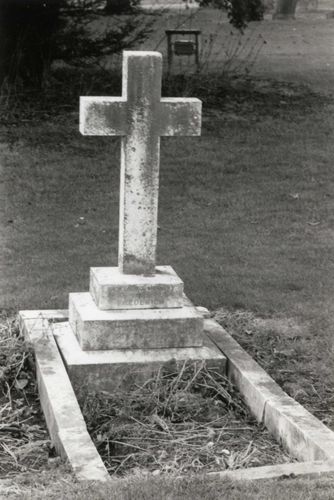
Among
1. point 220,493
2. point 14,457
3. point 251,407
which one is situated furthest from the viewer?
point 251,407

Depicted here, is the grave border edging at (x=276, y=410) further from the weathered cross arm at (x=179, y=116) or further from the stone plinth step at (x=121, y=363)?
the weathered cross arm at (x=179, y=116)

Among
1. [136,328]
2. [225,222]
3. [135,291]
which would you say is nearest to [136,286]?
[135,291]

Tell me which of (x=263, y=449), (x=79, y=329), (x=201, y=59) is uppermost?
(x=201, y=59)

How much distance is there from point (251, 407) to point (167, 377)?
0.58 meters

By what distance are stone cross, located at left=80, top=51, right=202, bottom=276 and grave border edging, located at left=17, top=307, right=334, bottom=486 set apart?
2.51ft

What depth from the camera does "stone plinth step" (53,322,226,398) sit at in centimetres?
583

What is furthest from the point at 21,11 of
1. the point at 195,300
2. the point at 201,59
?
the point at 195,300

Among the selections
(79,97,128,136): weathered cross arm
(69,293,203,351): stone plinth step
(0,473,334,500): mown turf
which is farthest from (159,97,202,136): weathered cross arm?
(0,473,334,500): mown turf

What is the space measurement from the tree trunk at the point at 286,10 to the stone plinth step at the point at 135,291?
61.9ft

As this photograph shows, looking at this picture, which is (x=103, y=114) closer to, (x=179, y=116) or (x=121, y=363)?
(x=179, y=116)

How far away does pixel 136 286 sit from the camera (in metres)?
6.06

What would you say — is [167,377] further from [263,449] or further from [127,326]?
[263,449]

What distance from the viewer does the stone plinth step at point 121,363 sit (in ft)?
19.1

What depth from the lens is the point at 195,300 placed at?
7605mm
